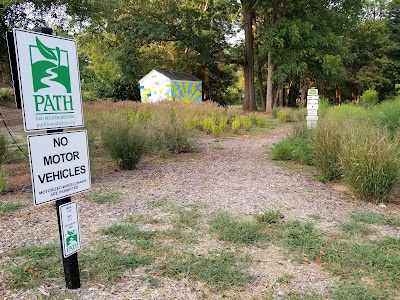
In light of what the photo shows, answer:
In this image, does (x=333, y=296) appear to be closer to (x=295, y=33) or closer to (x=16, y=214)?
(x=16, y=214)

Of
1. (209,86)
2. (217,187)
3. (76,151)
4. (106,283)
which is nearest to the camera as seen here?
(76,151)

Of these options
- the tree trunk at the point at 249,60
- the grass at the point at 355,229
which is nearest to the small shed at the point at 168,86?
the tree trunk at the point at 249,60

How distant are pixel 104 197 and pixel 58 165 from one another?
2.50 metres

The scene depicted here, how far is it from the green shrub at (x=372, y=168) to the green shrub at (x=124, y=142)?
331cm

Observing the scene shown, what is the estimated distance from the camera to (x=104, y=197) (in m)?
4.47

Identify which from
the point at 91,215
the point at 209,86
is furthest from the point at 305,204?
the point at 209,86

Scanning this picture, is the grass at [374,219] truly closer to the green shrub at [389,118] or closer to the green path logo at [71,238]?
the green path logo at [71,238]

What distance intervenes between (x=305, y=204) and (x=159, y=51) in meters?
22.7

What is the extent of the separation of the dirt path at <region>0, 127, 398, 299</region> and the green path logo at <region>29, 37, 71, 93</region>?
4.35 feet

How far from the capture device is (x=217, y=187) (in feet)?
16.5

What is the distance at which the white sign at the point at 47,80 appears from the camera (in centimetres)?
185

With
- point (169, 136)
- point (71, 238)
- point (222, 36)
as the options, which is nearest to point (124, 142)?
point (169, 136)

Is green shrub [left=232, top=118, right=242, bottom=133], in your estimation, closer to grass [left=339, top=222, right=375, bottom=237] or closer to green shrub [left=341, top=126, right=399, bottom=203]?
green shrub [left=341, top=126, right=399, bottom=203]

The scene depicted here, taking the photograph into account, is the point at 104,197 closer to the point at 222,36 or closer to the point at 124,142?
the point at 124,142
